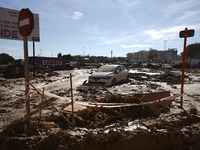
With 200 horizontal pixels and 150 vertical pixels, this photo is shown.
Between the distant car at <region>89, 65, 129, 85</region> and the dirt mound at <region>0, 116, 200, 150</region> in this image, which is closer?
the dirt mound at <region>0, 116, 200, 150</region>

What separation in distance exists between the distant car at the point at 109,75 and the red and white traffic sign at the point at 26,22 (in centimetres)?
738

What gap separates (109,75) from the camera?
10.1 metres

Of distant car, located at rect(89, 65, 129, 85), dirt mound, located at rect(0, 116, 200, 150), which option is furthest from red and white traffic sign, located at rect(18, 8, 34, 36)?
distant car, located at rect(89, 65, 129, 85)

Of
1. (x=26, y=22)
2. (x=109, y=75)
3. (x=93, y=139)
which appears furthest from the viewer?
(x=109, y=75)

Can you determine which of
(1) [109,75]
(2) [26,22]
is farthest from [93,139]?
(1) [109,75]

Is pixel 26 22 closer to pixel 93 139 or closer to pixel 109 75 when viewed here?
pixel 93 139

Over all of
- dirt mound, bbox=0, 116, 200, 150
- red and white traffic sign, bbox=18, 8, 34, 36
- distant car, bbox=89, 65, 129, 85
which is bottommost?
dirt mound, bbox=0, 116, 200, 150

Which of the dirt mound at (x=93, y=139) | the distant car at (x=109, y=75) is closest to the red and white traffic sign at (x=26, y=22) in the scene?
the dirt mound at (x=93, y=139)

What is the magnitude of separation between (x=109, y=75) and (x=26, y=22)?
777cm

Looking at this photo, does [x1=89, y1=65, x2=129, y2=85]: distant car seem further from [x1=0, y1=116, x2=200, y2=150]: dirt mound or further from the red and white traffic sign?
the red and white traffic sign

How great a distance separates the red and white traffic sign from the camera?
105 inches

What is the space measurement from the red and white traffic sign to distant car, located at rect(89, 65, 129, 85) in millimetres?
7384

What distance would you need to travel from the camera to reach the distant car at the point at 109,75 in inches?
392

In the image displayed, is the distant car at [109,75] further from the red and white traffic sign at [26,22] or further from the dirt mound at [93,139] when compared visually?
the red and white traffic sign at [26,22]
